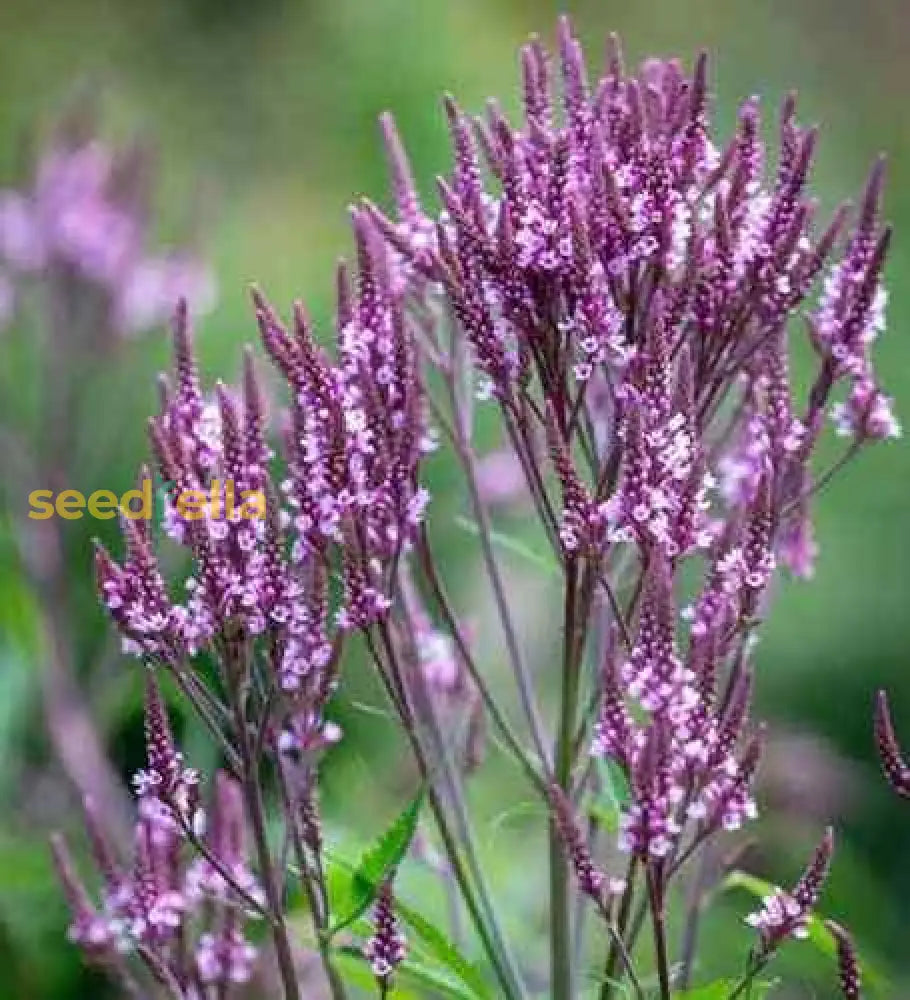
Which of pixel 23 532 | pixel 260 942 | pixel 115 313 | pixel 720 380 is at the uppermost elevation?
pixel 115 313

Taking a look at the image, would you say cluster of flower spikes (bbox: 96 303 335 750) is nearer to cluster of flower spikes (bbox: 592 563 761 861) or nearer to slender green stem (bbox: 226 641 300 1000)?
slender green stem (bbox: 226 641 300 1000)

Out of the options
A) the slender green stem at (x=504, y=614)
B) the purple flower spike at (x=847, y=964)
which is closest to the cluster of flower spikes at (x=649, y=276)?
the slender green stem at (x=504, y=614)

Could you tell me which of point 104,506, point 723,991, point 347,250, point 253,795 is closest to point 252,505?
point 253,795

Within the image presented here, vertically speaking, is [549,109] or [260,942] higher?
[549,109]

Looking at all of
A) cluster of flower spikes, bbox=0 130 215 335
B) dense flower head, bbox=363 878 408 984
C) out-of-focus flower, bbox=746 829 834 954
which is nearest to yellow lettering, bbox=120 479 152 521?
dense flower head, bbox=363 878 408 984

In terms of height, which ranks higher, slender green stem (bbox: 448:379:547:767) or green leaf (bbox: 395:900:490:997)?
slender green stem (bbox: 448:379:547:767)

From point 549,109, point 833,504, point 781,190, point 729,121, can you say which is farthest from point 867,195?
point 729,121

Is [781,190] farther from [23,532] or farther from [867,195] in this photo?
[23,532]
